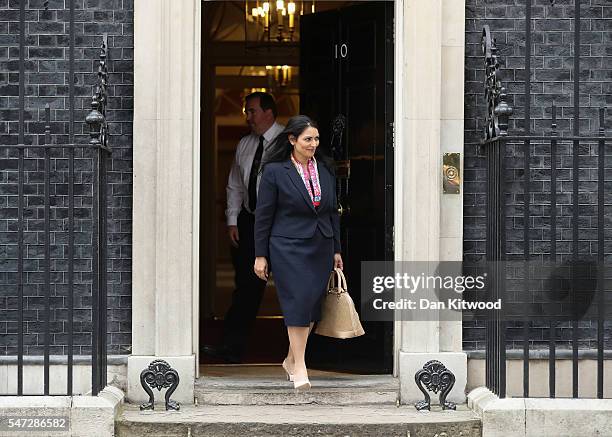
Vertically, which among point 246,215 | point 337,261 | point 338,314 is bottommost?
point 338,314

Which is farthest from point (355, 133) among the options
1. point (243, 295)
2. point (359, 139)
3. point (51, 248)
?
point (51, 248)

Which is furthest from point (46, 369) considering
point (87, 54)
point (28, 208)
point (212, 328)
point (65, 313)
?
point (212, 328)

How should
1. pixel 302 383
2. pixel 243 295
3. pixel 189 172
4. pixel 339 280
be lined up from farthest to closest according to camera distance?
pixel 243 295
pixel 189 172
pixel 339 280
pixel 302 383

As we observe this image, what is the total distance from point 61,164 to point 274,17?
4.53 m

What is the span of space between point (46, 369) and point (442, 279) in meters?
2.66

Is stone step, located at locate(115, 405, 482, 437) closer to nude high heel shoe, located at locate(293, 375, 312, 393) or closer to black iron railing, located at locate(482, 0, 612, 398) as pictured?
nude high heel shoe, located at locate(293, 375, 312, 393)

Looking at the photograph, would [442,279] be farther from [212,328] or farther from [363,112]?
[212,328]

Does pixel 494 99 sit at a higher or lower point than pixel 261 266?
higher

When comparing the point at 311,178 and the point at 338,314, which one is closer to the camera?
the point at 338,314

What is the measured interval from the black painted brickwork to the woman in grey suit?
1056mm

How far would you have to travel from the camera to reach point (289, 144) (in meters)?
7.87

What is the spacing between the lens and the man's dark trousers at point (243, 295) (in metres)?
9.06

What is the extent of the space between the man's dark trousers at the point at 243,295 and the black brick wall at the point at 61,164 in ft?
3.97

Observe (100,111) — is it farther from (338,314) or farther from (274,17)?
(274,17)
